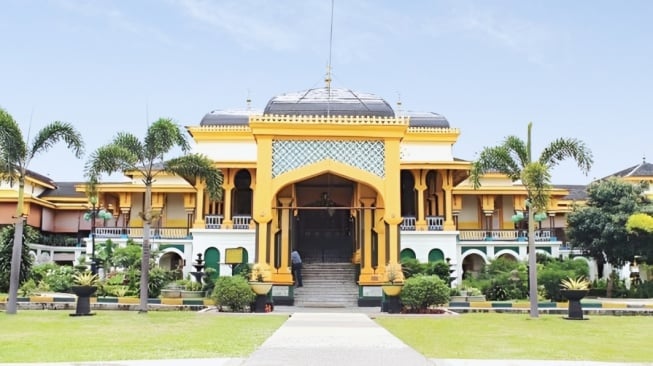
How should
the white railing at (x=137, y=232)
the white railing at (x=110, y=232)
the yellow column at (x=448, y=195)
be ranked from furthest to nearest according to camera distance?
the white railing at (x=110, y=232)
the white railing at (x=137, y=232)
the yellow column at (x=448, y=195)

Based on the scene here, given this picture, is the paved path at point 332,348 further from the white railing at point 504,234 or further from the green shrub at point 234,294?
the white railing at point 504,234

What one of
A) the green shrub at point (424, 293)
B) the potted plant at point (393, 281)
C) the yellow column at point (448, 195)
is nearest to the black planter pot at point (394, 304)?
the potted plant at point (393, 281)

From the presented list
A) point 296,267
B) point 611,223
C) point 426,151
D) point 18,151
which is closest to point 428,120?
point 426,151

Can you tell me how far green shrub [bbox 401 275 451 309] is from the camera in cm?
1822

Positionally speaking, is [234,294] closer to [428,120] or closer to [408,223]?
[408,223]

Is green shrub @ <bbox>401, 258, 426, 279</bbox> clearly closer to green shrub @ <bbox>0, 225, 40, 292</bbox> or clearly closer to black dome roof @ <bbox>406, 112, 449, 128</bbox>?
Result: black dome roof @ <bbox>406, 112, 449, 128</bbox>

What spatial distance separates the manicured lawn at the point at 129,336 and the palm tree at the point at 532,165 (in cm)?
665

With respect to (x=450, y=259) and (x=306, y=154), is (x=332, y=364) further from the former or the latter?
(x=450, y=259)

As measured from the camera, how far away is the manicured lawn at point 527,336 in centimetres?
920

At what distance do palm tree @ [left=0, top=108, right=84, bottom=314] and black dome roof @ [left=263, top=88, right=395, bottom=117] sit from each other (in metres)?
6.99

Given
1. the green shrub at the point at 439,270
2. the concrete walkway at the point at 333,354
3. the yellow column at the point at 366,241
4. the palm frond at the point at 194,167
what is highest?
the palm frond at the point at 194,167

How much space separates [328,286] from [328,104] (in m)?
6.63

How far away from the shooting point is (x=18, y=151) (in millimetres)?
17172

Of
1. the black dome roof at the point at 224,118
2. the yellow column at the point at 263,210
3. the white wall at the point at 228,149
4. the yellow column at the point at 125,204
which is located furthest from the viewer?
the black dome roof at the point at 224,118
